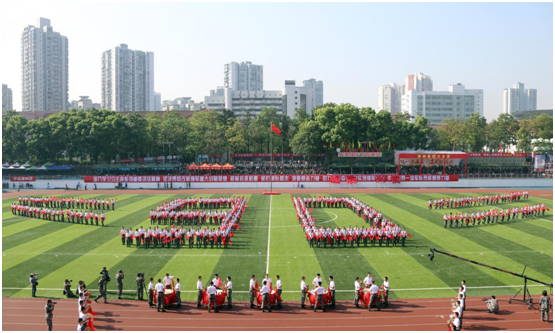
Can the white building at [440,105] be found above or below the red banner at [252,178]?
above

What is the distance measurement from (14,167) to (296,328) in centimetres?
6008

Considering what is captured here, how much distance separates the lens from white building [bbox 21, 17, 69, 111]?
157 m

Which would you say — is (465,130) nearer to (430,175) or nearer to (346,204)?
(430,175)

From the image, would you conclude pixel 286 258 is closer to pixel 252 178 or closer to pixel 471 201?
pixel 471 201

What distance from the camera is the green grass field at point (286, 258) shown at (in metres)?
17.4

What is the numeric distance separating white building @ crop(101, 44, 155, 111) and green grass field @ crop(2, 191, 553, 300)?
161m

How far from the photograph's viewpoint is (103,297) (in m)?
15.9

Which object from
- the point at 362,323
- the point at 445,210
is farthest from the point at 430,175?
the point at 362,323

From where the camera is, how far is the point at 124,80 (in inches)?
7254

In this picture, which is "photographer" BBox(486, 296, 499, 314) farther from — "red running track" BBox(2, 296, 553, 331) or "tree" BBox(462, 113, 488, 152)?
"tree" BBox(462, 113, 488, 152)

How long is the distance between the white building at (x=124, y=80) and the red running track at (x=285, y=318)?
177m

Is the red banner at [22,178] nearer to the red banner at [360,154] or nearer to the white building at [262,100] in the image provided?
the red banner at [360,154]

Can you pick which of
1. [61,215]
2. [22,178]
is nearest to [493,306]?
[61,215]

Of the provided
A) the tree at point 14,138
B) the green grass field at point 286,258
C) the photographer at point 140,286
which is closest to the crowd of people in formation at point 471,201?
the green grass field at point 286,258
